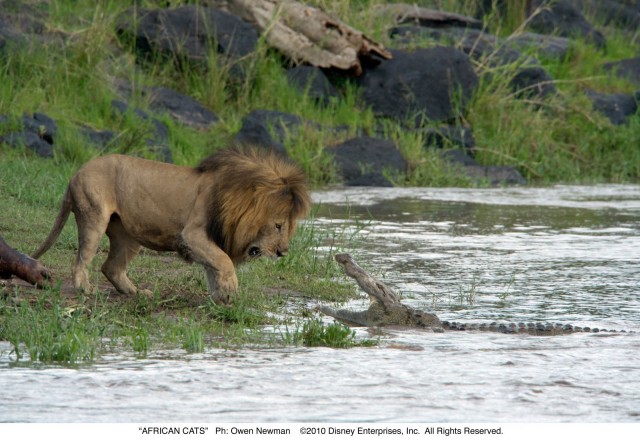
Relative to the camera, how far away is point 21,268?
22.0 ft

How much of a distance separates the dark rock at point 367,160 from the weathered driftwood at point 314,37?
1803 millimetres

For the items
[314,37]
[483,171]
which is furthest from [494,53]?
[314,37]

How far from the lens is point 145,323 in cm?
620

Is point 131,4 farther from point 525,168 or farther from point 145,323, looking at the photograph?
point 145,323

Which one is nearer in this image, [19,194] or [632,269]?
[632,269]

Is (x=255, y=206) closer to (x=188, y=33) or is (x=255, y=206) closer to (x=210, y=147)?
(x=210, y=147)

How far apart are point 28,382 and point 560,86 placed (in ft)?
49.0

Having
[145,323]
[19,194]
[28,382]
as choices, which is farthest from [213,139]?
[28,382]

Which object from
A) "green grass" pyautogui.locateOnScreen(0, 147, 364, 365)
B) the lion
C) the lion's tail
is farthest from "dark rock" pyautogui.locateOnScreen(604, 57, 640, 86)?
the lion's tail

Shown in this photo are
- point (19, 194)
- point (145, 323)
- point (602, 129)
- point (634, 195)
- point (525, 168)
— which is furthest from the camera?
point (602, 129)

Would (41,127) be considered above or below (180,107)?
above

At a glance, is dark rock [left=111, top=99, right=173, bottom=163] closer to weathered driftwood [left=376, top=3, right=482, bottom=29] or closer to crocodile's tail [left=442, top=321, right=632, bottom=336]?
weathered driftwood [left=376, top=3, right=482, bottom=29]

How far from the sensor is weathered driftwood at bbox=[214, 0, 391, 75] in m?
16.5

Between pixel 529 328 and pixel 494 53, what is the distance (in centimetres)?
1183
